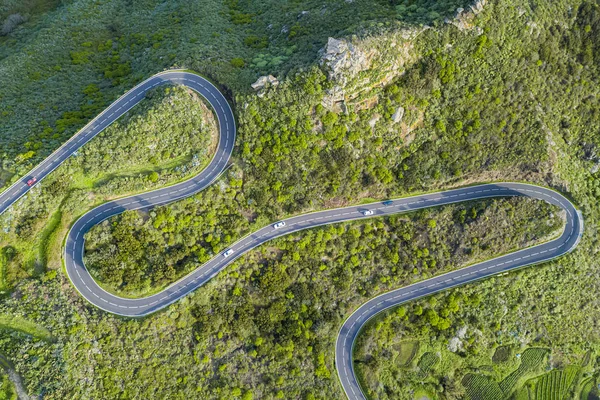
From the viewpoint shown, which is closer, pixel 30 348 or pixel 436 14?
pixel 30 348

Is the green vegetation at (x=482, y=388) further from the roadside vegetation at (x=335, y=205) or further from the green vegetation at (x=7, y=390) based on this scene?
the green vegetation at (x=7, y=390)

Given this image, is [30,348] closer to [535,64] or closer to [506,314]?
[506,314]

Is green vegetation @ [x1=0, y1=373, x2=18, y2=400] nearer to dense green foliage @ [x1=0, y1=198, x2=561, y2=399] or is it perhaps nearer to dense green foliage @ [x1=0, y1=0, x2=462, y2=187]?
dense green foliage @ [x1=0, y1=198, x2=561, y2=399]

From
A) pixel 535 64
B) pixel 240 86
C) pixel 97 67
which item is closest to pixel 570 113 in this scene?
pixel 535 64

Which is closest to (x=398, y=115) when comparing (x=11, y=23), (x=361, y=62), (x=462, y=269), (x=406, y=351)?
(x=361, y=62)

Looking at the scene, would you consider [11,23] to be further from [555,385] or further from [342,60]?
[555,385]

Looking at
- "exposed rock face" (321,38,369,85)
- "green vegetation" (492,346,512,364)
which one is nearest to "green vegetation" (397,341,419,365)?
"green vegetation" (492,346,512,364)
